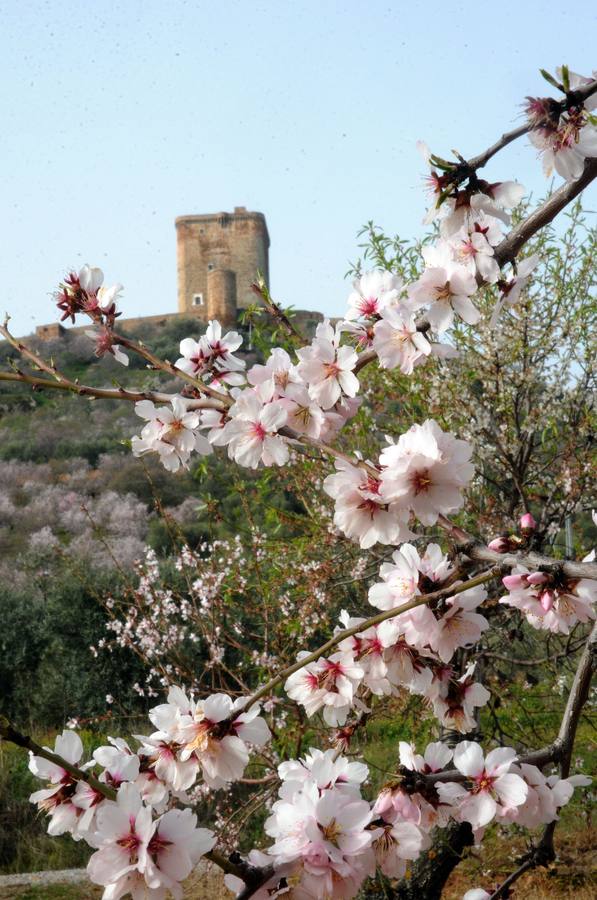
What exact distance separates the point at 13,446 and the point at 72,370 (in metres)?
6.64

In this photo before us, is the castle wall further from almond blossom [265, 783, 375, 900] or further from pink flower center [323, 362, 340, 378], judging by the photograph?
almond blossom [265, 783, 375, 900]

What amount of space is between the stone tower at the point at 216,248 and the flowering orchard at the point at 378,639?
47419mm

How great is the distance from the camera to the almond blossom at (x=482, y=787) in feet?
3.99

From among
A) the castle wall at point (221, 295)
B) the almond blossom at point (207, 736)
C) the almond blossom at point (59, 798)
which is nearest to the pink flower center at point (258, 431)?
the almond blossom at point (207, 736)

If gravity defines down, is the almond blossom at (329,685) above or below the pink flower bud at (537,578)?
below

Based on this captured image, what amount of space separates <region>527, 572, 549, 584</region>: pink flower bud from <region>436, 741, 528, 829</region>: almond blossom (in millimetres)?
247

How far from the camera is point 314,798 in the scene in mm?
1070

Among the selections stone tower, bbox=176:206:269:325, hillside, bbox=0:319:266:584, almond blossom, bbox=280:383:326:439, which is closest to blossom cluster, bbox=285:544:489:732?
almond blossom, bbox=280:383:326:439

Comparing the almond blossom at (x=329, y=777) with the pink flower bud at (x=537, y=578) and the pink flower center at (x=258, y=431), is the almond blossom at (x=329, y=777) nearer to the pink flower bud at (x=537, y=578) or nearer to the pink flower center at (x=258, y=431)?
the pink flower bud at (x=537, y=578)

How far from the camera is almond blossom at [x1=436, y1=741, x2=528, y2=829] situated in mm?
1215

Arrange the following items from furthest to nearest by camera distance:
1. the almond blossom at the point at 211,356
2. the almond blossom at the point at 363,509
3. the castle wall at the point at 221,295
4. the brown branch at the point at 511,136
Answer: the castle wall at the point at 221,295, the almond blossom at the point at 211,356, the almond blossom at the point at 363,509, the brown branch at the point at 511,136

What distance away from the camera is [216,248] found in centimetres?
5125

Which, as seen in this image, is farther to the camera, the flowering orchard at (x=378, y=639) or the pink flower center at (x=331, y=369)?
the pink flower center at (x=331, y=369)

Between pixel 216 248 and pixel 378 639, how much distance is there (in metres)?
51.3
